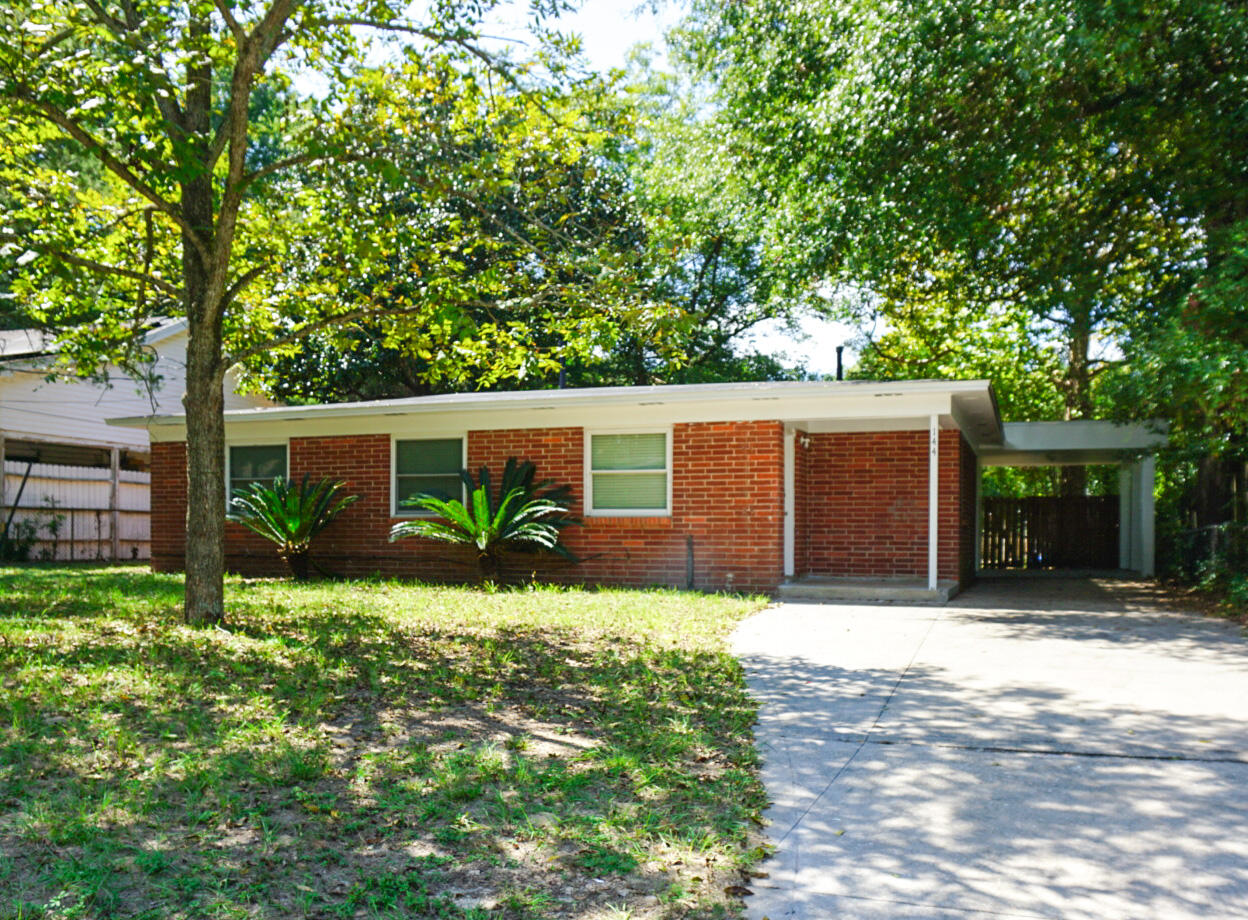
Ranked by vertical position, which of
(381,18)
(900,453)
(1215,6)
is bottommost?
(900,453)

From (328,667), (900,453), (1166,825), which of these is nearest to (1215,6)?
(900,453)

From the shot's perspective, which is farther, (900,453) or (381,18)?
(900,453)

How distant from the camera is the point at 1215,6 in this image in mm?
9500

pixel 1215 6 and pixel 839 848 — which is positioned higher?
pixel 1215 6

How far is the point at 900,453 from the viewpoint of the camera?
13.2 meters

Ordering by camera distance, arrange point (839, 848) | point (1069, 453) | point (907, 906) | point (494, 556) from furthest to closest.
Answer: point (1069, 453) < point (494, 556) < point (839, 848) < point (907, 906)

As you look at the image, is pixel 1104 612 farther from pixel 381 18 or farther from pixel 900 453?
pixel 381 18

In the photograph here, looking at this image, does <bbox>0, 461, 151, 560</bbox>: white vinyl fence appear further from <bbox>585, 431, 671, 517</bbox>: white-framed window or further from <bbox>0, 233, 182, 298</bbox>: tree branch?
<bbox>585, 431, 671, 517</bbox>: white-framed window

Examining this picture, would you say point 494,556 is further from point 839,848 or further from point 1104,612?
point 839,848

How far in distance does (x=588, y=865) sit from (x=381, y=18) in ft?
24.9

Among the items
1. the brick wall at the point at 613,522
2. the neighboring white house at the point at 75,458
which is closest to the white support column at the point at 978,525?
the brick wall at the point at 613,522

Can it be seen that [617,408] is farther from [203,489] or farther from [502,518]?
[203,489]

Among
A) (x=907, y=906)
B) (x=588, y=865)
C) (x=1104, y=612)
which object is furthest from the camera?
(x=1104, y=612)

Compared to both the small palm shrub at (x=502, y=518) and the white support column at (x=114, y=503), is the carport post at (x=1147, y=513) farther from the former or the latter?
the white support column at (x=114, y=503)
